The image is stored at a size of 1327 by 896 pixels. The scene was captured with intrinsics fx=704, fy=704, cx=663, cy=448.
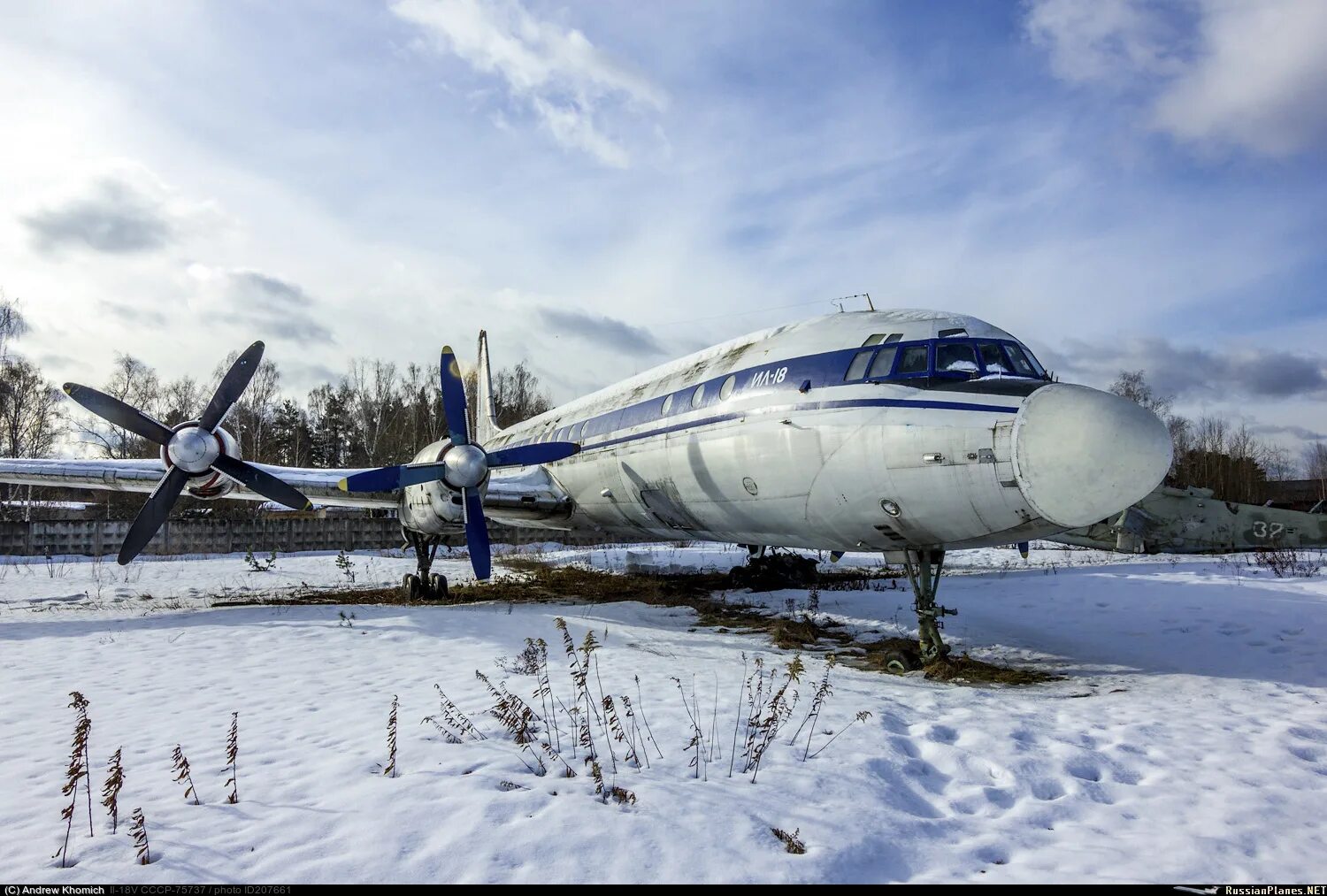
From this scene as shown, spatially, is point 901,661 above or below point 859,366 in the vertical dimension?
Result: below

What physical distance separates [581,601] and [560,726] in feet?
32.6

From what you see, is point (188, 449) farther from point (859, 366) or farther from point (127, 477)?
point (859, 366)

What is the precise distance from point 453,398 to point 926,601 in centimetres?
961

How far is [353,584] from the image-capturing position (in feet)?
66.5

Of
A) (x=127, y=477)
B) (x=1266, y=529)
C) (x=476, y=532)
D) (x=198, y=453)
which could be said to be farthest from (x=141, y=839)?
(x=1266, y=529)

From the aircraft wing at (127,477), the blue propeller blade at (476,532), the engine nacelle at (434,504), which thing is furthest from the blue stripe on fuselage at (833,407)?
the aircraft wing at (127,477)

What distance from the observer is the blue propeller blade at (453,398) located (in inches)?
537

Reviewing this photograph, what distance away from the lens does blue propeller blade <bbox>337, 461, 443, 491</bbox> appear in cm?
1263

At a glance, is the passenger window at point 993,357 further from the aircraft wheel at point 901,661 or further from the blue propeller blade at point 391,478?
the blue propeller blade at point 391,478

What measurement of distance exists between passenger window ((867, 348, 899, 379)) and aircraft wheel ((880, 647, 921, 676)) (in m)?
3.52

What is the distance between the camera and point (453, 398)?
46.3 feet

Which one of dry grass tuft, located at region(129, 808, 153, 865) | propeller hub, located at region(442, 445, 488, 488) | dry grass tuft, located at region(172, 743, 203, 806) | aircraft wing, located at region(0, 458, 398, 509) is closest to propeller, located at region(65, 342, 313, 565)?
aircraft wing, located at region(0, 458, 398, 509)

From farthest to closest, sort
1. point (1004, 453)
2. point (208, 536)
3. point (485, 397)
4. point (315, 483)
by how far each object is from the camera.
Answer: point (208, 536)
point (485, 397)
point (315, 483)
point (1004, 453)

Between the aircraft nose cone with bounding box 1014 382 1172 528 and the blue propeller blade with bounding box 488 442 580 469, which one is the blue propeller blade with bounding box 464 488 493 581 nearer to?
the blue propeller blade with bounding box 488 442 580 469
